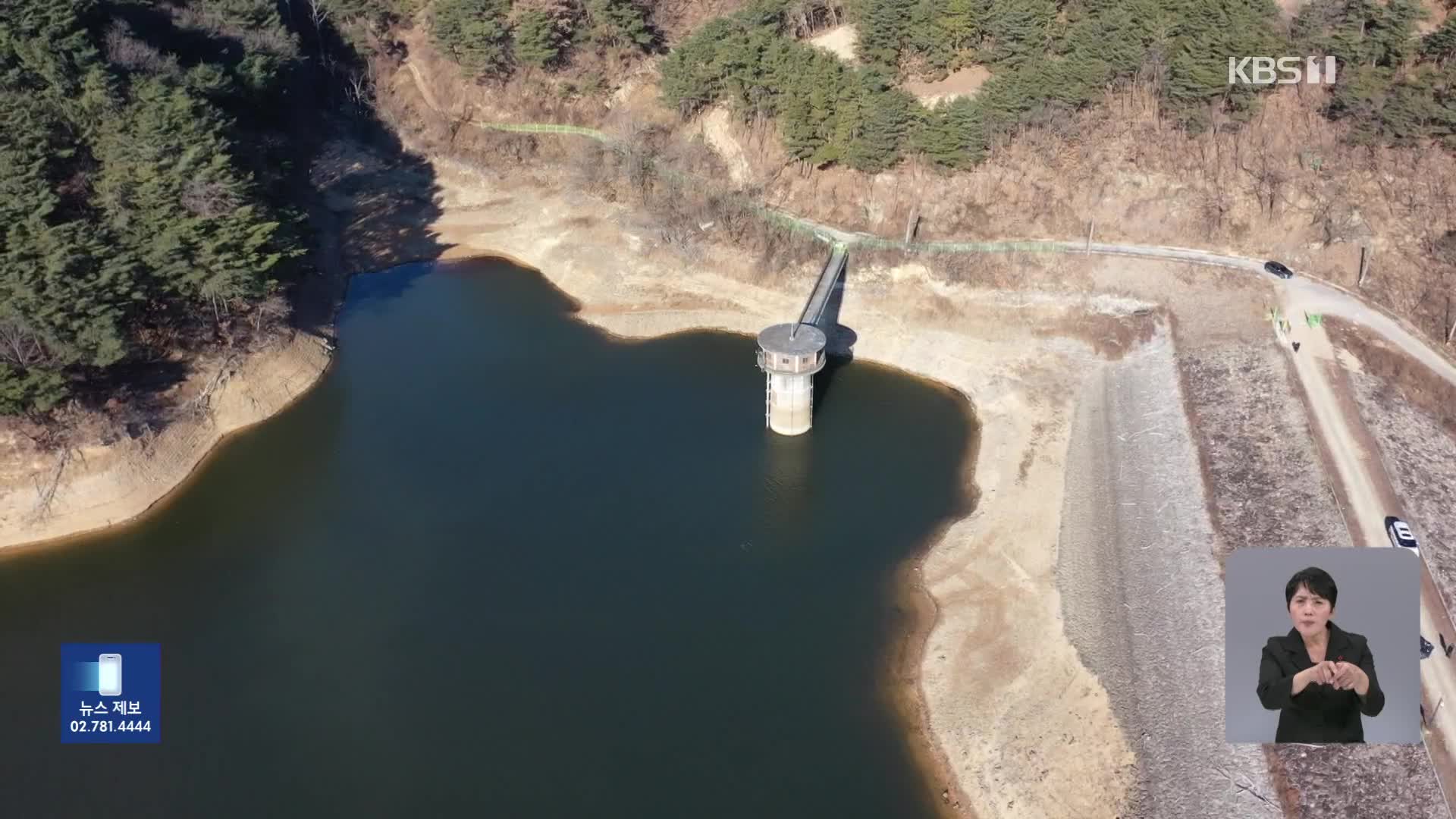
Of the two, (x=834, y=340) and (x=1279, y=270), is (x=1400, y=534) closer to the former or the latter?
(x=1279, y=270)

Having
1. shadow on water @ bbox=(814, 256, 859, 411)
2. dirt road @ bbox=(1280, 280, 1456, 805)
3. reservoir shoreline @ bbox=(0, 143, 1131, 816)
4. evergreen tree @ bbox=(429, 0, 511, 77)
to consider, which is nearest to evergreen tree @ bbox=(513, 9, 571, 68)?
evergreen tree @ bbox=(429, 0, 511, 77)

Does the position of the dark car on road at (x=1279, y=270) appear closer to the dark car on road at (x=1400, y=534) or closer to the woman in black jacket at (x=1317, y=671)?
the dark car on road at (x=1400, y=534)

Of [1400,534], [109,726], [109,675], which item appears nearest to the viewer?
[109,726]

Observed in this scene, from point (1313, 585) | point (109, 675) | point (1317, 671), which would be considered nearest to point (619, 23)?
point (109, 675)

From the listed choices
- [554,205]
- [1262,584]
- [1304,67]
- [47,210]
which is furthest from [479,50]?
[1262,584]

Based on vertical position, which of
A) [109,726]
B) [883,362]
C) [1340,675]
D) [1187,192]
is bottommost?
[109,726]

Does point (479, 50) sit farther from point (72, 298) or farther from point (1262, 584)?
point (1262, 584)

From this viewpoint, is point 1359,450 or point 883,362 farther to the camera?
point 883,362
